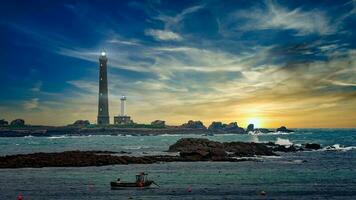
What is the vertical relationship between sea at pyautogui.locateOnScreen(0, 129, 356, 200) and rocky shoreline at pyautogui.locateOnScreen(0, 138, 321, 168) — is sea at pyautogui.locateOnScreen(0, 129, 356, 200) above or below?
below

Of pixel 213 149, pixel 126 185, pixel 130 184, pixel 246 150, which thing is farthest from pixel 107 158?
pixel 246 150

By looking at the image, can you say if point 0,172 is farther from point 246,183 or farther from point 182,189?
point 246,183

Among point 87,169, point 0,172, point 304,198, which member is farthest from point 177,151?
point 304,198

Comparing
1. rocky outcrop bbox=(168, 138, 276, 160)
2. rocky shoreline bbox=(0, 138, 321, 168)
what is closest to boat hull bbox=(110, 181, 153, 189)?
rocky shoreline bbox=(0, 138, 321, 168)

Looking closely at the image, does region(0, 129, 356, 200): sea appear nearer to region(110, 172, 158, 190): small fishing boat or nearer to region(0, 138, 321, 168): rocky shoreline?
region(110, 172, 158, 190): small fishing boat

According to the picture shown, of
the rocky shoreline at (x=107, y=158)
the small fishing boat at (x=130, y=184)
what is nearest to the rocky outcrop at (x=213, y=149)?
the rocky shoreline at (x=107, y=158)

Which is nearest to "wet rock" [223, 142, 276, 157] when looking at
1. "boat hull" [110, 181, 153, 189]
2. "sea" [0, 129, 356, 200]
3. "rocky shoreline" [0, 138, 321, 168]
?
"rocky shoreline" [0, 138, 321, 168]

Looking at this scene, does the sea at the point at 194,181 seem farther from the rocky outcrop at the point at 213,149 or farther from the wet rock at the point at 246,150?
the wet rock at the point at 246,150

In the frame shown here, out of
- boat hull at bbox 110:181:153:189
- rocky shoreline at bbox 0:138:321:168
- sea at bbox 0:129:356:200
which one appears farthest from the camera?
rocky shoreline at bbox 0:138:321:168

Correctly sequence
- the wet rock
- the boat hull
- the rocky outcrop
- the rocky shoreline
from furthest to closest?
the wet rock, the rocky outcrop, the rocky shoreline, the boat hull

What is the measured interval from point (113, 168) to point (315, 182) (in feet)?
122

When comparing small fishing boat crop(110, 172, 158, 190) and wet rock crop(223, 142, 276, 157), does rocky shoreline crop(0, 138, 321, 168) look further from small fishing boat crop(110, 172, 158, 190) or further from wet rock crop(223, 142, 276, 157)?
small fishing boat crop(110, 172, 158, 190)

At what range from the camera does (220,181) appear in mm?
63438

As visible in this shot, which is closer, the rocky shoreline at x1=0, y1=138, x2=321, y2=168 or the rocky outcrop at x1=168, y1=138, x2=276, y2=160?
the rocky shoreline at x1=0, y1=138, x2=321, y2=168
